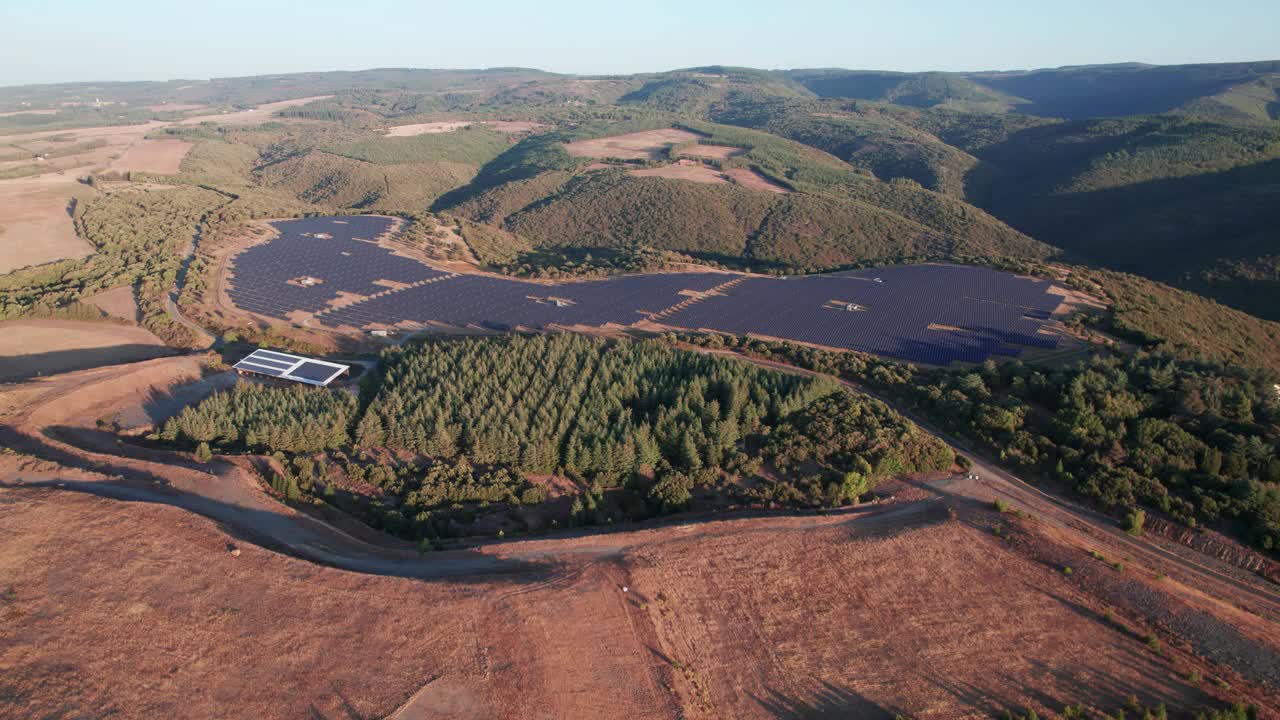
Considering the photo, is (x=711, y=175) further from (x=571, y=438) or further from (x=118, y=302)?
(x=571, y=438)

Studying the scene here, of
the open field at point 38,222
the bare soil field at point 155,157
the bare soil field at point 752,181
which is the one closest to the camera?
the open field at point 38,222

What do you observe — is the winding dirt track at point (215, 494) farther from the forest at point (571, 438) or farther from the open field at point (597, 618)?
the forest at point (571, 438)

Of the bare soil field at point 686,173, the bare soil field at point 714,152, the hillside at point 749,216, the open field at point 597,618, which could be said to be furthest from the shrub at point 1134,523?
the bare soil field at point 714,152

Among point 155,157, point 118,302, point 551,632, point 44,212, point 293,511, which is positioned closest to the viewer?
point 551,632

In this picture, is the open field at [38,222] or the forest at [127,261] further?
the open field at [38,222]

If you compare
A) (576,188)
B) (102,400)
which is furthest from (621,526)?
(576,188)

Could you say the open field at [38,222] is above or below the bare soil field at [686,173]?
below

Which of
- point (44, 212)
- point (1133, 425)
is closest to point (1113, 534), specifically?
point (1133, 425)
